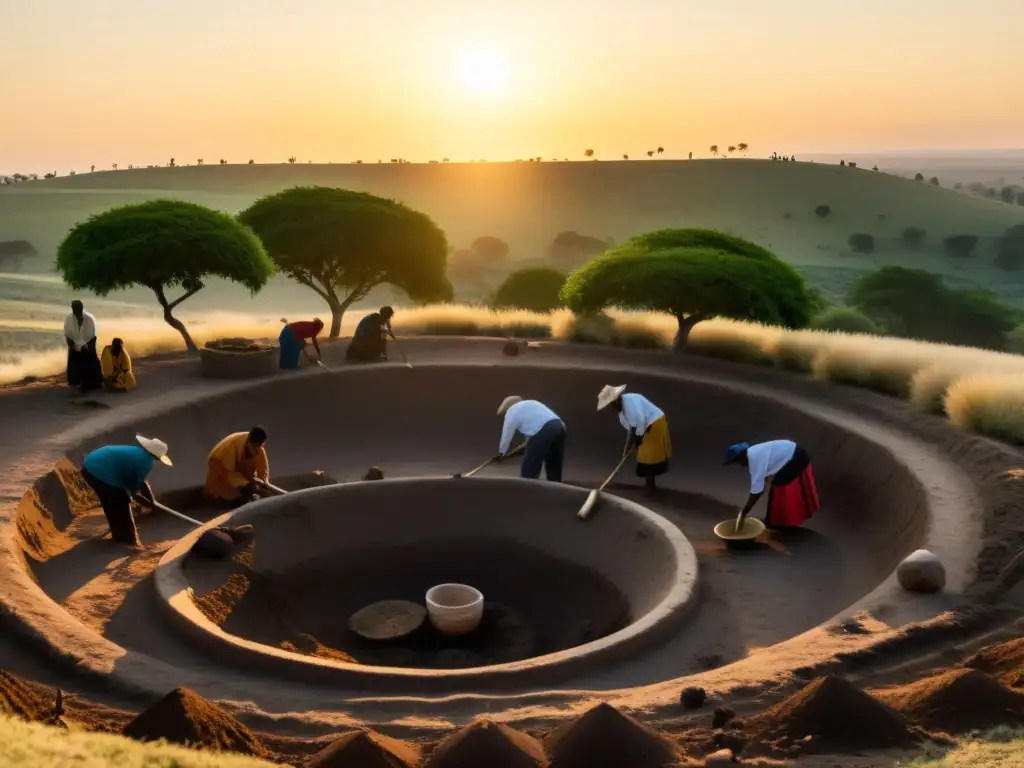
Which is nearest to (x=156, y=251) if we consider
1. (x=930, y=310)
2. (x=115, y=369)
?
(x=115, y=369)

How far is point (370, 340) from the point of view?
15.8 m

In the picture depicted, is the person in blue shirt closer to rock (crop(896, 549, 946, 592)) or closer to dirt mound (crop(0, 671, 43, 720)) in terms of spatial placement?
dirt mound (crop(0, 671, 43, 720))

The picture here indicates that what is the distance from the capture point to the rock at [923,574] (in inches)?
274

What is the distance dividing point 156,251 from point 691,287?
30.3 feet

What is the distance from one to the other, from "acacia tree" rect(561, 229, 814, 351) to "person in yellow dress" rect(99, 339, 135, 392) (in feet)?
26.0

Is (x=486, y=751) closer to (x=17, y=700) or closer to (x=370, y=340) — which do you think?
(x=17, y=700)

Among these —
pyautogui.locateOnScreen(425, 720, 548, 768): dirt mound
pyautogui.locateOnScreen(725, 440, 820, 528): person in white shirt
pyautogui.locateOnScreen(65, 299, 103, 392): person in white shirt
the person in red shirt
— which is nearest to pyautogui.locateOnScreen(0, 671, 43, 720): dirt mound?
pyautogui.locateOnScreen(425, 720, 548, 768): dirt mound

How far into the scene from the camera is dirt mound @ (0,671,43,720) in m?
5.02

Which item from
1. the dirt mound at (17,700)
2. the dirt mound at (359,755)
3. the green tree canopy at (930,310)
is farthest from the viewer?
the green tree canopy at (930,310)

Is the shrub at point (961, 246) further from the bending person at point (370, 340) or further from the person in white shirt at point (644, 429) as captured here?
the person in white shirt at point (644, 429)

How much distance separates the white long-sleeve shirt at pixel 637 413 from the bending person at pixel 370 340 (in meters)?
6.09

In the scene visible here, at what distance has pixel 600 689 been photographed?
6.24m

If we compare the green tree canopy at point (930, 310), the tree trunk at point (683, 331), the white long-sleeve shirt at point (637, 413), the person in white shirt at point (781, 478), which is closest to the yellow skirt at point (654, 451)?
the white long-sleeve shirt at point (637, 413)

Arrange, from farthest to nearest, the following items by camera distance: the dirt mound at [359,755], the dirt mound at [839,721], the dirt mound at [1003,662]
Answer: the dirt mound at [1003,662]
the dirt mound at [839,721]
the dirt mound at [359,755]
